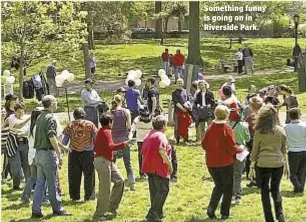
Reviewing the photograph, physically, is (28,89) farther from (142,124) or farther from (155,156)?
(155,156)

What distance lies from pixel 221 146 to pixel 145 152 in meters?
0.94

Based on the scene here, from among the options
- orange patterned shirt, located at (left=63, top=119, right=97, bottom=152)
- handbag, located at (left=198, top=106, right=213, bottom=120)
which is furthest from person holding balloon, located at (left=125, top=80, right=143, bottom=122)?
orange patterned shirt, located at (left=63, top=119, right=97, bottom=152)

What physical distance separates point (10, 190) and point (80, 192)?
3.86ft

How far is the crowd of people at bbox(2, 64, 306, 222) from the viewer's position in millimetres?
7723

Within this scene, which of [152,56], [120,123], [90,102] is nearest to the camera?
[120,123]

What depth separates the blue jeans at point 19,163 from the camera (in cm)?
972

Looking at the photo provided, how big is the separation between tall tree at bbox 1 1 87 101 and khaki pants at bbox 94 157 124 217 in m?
11.6

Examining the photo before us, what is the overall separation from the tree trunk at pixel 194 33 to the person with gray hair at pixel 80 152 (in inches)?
721

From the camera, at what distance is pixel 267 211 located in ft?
25.3

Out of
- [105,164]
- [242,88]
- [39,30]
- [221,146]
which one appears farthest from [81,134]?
[242,88]

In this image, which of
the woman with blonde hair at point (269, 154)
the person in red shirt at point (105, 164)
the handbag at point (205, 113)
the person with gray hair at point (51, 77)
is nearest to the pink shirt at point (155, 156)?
the person in red shirt at point (105, 164)

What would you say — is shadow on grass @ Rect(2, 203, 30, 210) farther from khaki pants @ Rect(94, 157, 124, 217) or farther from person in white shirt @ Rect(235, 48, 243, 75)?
person in white shirt @ Rect(235, 48, 243, 75)

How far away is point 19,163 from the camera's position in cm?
977

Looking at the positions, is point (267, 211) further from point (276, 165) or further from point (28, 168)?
point (28, 168)
